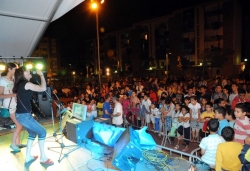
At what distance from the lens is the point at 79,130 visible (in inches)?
206

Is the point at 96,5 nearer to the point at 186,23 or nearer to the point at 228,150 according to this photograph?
the point at 228,150

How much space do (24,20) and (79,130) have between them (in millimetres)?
4084

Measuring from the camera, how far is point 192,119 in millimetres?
6535

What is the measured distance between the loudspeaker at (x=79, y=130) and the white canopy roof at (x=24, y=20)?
3553mm

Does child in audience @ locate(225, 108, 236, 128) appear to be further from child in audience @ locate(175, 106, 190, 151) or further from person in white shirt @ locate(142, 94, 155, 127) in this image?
person in white shirt @ locate(142, 94, 155, 127)

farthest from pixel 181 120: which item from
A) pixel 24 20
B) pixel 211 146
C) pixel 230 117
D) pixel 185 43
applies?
pixel 185 43

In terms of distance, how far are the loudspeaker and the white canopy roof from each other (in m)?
3.55

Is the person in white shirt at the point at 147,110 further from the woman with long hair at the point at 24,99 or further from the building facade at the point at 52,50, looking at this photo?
the building facade at the point at 52,50

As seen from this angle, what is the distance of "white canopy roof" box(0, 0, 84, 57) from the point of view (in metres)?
5.89

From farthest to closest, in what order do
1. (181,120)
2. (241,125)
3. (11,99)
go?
(181,120)
(11,99)
(241,125)

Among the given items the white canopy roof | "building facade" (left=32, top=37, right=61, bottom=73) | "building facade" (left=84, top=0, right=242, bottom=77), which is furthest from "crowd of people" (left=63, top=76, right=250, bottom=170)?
"building facade" (left=32, top=37, right=61, bottom=73)

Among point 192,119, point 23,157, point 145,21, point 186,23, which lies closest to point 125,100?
point 192,119

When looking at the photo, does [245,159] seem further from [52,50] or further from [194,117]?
[52,50]

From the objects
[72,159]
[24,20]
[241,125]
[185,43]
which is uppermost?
[185,43]
